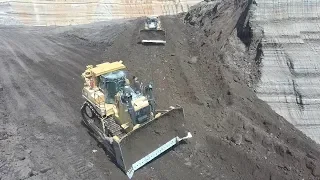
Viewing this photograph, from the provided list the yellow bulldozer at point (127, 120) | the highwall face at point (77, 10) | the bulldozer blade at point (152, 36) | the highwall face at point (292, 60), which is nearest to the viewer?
the yellow bulldozer at point (127, 120)

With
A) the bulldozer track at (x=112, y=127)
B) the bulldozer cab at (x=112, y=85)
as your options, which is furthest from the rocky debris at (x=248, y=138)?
the bulldozer cab at (x=112, y=85)

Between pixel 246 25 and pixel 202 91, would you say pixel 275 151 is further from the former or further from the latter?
pixel 246 25

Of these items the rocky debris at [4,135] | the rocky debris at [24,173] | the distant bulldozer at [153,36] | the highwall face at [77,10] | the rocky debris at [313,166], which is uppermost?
the highwall face at [77,10]

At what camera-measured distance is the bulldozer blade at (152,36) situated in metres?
21.0

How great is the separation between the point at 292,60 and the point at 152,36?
337 inches

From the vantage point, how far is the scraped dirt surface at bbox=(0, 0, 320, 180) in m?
11.0

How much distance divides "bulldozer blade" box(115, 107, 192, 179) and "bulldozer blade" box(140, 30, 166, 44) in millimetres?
10078

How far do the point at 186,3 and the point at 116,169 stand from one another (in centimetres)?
2351

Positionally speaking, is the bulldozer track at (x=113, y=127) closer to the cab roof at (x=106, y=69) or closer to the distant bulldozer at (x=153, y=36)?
the cab roof at (x=106, y=69)

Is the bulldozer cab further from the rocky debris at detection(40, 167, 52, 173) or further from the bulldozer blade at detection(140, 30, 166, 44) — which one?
the bulldozer blade at detection(140, 30, 166, 44)

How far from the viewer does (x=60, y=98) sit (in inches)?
595

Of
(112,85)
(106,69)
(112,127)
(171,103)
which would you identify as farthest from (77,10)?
(112,127)

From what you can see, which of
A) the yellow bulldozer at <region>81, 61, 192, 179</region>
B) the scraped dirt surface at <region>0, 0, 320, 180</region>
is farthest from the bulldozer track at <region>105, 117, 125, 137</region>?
the scraped dirt surface at <region>0, 0, 320, 180</region>

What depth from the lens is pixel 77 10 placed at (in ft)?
98.7
